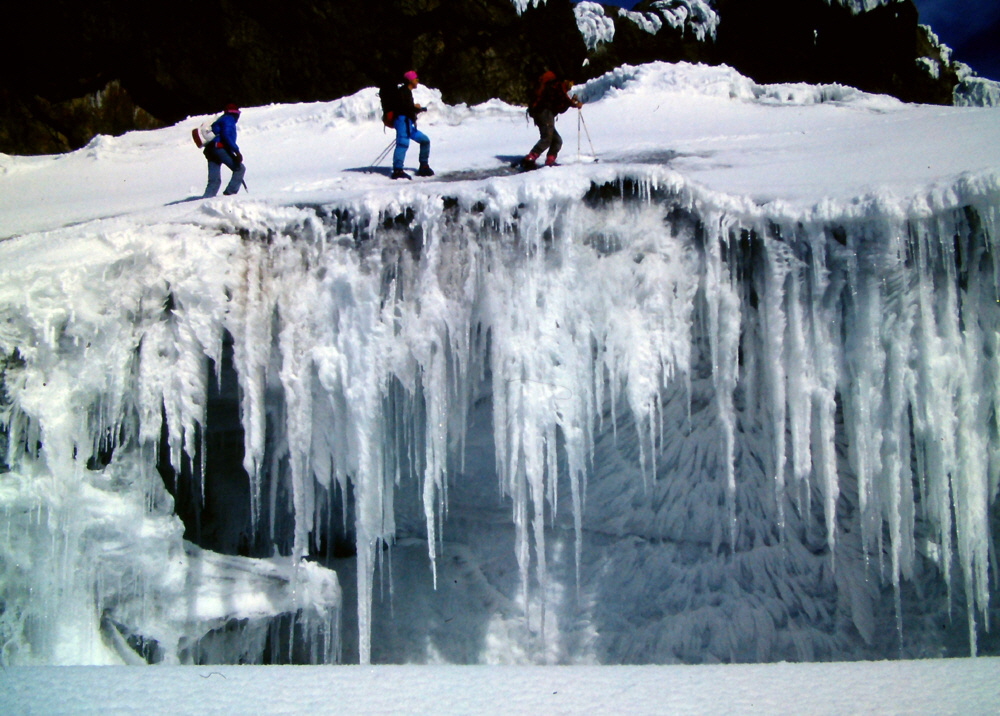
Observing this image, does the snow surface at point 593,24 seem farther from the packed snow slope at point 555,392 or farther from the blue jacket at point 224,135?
the blue jacket at point 224,135

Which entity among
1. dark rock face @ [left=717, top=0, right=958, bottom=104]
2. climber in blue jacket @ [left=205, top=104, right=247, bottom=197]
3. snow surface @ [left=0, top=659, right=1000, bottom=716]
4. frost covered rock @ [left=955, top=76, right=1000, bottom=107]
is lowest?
snow surface @ [left=0, top=659, right=1000, bottom=716]

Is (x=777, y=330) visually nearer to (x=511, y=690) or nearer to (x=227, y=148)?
(x=511, y=690)

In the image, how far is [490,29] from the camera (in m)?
12.5

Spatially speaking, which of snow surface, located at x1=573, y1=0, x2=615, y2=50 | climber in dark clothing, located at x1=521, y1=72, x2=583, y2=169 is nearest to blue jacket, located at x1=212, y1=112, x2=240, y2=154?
climber in dark clothing, located at x1=521, y1=72, x2=583, y2=169

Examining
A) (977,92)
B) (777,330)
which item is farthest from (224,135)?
(977,92)

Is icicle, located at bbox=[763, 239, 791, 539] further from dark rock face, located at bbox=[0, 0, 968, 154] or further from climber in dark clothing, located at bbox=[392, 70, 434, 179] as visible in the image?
dark rock face, located at bbox=[0, 0, 968, 154]

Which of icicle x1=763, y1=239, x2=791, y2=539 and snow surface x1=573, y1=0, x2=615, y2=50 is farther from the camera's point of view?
snow surface x1=573, y1=0, x2=615, y2=50

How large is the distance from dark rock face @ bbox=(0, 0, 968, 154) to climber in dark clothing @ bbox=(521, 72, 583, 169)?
6.29m

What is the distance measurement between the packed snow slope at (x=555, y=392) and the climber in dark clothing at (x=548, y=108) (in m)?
0.31

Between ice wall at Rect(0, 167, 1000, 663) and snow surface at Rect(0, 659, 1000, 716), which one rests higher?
ice wall at Rect(0, 167, 1000, 663)

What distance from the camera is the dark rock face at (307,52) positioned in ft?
32.8

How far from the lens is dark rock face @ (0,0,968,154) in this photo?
9992mm

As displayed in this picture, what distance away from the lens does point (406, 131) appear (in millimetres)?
4375

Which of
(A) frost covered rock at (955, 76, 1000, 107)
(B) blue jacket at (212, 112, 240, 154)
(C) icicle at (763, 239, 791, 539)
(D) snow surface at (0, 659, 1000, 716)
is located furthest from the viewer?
(A) frost covered rock at (955, 76, 1000, 107)
